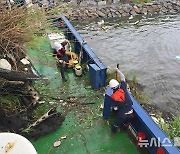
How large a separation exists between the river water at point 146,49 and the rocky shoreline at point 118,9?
80 cm

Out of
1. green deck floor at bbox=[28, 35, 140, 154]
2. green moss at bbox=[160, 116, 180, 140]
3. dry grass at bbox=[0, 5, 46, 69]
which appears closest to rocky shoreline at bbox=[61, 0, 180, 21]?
green deck floor at bbox=[28, 35, 140, 154]

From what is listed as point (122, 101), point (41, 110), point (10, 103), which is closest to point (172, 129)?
point (122, 101)

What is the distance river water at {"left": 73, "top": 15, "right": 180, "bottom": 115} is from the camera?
26.9 ft

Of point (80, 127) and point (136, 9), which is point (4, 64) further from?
point (136, 9)

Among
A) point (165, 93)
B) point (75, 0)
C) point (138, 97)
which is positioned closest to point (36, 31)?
point (138, 97)

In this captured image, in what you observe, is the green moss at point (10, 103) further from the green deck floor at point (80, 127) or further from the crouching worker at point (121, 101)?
the crouching worker at point (121, 101)

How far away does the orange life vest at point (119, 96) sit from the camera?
462 centimetres

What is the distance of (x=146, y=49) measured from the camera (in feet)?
38.2

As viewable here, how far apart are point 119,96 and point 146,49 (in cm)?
747

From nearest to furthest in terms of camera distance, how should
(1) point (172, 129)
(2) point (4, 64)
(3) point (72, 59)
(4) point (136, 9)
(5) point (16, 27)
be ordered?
(5) point (16, 27)
(2) point (4, 64)
(1) point (172, 129)
(3) point (72, 59)
(4) point (136, 9)

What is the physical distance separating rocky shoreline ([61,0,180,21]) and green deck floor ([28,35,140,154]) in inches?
424

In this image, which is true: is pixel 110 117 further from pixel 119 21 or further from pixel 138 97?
pixel 119 21

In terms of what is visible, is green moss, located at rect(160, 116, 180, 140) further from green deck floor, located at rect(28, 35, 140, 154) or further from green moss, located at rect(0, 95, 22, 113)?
green moss, located at rect(0, 95, 22, 113)

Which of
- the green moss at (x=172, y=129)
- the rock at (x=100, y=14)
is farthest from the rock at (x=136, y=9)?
the green moss at (x=172, y=129)
